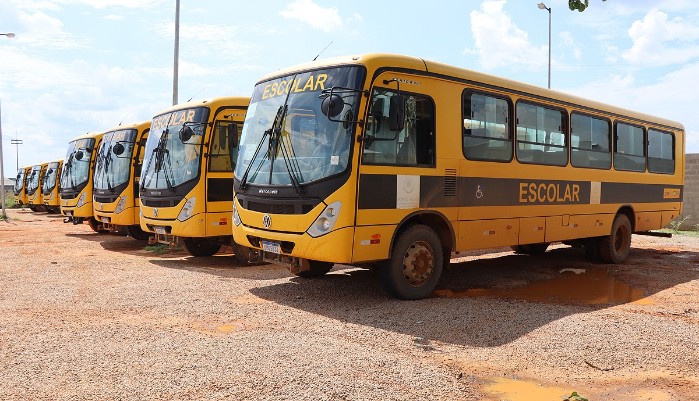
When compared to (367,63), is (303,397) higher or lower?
lower

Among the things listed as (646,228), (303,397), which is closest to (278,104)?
(303,397)

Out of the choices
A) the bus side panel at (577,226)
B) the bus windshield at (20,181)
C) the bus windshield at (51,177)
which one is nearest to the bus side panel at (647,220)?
the bus side panel at (577,226)

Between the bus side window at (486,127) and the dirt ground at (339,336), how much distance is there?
6.52ft

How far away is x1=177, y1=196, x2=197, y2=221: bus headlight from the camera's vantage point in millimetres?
11125

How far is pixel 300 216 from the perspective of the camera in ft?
24.4

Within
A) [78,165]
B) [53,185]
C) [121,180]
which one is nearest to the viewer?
[121,180]

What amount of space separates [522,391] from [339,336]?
199cm

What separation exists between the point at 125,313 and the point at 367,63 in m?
4.04

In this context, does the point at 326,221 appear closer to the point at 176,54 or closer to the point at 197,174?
the point at 197,174

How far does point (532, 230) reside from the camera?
1011 centimetres

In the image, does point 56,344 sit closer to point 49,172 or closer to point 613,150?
point 613,150

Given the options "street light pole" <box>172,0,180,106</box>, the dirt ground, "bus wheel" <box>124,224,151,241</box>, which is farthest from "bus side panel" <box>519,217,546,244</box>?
"street light pole" <box>172,0,180,106</box>

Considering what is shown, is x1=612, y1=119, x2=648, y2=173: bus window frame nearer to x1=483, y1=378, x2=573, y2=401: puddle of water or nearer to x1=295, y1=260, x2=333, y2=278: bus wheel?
x1=295, y1=260, x2=333, y2=278: bus wheel

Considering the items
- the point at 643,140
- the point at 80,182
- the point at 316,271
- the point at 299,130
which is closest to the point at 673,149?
the point at 643,140
